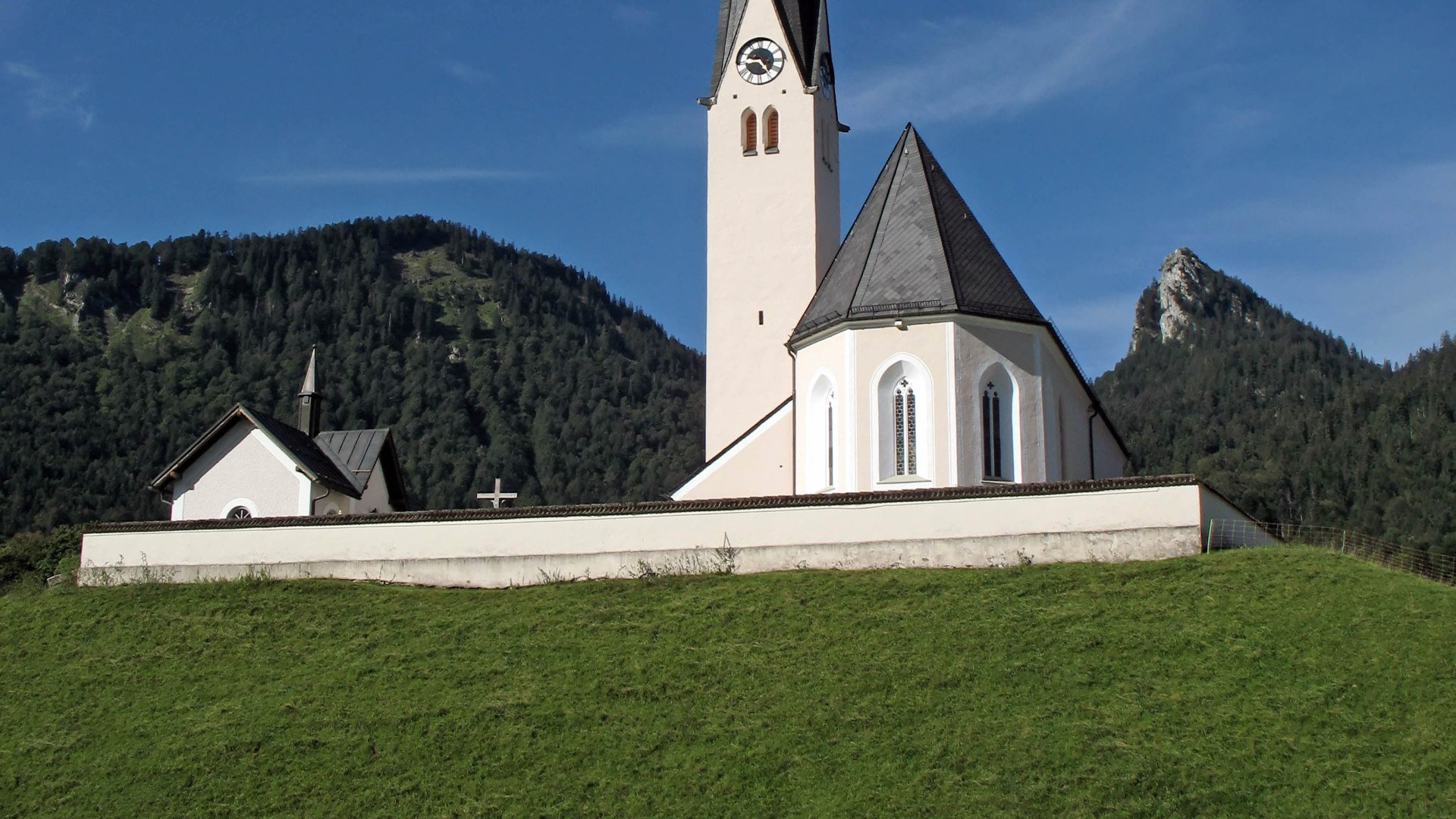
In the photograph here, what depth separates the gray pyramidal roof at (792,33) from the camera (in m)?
41.5

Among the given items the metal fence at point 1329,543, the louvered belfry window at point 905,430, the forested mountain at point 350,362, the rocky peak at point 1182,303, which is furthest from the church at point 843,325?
the rocky peak at point 1182,303

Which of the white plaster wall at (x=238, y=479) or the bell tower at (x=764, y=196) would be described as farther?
the bell tower at (x=764, y=196)

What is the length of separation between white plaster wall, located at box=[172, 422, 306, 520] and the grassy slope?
9.00 m

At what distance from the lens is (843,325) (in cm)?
3133

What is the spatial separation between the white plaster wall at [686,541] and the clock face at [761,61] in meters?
17.9

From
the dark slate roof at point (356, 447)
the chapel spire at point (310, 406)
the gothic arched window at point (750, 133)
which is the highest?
the gothic arched window at point (750, 133)

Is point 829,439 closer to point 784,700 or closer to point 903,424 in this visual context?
point 903,424

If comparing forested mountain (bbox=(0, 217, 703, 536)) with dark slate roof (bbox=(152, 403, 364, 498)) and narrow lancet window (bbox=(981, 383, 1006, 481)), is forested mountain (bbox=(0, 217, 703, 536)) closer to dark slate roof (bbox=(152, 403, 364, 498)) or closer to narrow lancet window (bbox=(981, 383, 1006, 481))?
dark slate roof (bbox=(152, 403, 364, 498))

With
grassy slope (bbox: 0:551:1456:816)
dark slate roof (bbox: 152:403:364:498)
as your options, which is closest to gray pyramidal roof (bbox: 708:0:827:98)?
dark slate roof (bbox: 152:403:364:498)

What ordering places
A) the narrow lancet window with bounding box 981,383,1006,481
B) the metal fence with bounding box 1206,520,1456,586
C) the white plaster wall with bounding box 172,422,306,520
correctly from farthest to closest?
the white plaster wall with bounding box 172,422,306,520 → the narrow lancet window with bounding box 981,383,1006,481 → the metal fence with bounding box 1206,520,1456,586

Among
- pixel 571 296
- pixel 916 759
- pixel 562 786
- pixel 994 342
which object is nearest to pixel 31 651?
pixel 562 786

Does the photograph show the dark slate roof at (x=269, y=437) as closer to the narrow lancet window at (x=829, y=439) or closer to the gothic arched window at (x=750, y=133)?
the narrow lancet window at (x=829, y=439)

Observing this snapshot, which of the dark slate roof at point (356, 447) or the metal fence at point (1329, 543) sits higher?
the dark slate roof at point (356, 447)

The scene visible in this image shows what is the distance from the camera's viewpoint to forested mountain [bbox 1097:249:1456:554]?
274 feet
